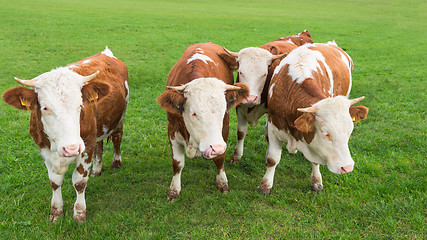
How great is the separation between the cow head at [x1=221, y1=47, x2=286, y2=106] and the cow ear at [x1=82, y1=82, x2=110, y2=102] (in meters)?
2.45

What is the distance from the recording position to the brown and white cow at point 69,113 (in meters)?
3.45

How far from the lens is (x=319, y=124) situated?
12.5 ft

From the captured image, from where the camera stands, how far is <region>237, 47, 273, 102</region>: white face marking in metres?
5.55

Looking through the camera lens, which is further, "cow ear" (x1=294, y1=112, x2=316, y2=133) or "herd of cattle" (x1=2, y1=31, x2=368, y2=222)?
"cow ear" (x1=294, y1=112, x2=316, y2=133)

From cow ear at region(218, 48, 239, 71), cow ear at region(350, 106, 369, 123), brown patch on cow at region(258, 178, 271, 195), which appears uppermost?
cow ear at region(218, 48, 239, 71)

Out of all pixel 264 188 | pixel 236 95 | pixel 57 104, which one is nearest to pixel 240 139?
pixel 264 188

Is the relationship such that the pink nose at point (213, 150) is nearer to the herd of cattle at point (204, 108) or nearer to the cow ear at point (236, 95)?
the herd of cattle at point (204, 108)

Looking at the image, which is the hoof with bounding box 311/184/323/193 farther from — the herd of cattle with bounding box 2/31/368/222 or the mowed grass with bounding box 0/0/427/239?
the mowed grass with bounding box 0/0/427/239

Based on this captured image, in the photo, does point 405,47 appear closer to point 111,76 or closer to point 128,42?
point 128,42

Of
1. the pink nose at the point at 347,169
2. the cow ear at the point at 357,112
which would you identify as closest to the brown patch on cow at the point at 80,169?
the pink nose at the point at 347,169

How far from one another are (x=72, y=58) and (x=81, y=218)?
37.5 feet

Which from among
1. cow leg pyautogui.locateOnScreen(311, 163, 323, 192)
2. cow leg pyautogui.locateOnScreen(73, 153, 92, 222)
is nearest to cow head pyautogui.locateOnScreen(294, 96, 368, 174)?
cow leg pyautogui.locateOnScreen(311, 163, 323, 192)

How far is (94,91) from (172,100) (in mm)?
952

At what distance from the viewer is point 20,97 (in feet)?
11.6
